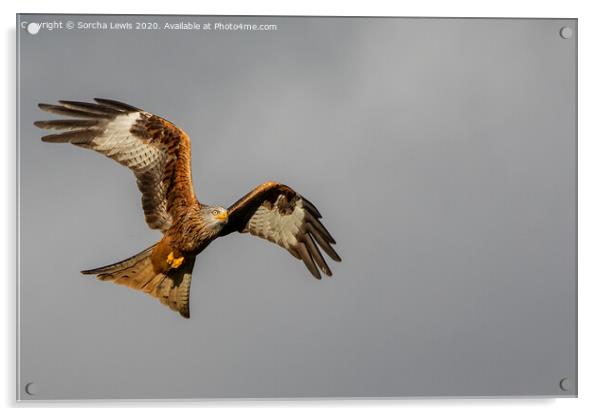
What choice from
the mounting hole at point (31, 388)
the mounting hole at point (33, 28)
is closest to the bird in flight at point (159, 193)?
the mounting hole at point (33, 28)

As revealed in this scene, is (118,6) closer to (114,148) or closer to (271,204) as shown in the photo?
(114,148)

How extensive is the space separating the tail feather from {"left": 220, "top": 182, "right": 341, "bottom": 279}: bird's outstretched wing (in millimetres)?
222

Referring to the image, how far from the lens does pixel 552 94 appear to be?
2352 millimetres

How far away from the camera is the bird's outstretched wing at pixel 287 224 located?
90.8 inches

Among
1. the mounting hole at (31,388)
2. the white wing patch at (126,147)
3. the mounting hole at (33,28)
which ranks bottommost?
the mounting hole at (31,388)

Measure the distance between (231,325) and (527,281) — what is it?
0.99m

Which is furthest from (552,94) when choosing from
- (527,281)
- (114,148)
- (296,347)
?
(114,148)

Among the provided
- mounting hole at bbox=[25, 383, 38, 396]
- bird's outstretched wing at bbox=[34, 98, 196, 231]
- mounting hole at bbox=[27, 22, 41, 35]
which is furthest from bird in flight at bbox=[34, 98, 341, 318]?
mounting hole at bbox=[25, 383, 38, 396]

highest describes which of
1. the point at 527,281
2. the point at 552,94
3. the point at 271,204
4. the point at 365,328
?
the point at 552,94

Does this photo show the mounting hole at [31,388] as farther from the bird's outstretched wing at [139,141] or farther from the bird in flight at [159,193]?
the bird's outstretched wing at [139,141]

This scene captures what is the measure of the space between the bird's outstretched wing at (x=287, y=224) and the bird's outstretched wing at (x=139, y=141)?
19 centimetres

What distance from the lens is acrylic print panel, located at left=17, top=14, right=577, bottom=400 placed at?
2.28 m

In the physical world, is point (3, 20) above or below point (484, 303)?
above

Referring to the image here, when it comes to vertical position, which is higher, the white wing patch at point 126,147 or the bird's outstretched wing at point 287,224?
the white wing patch at point 126,147
